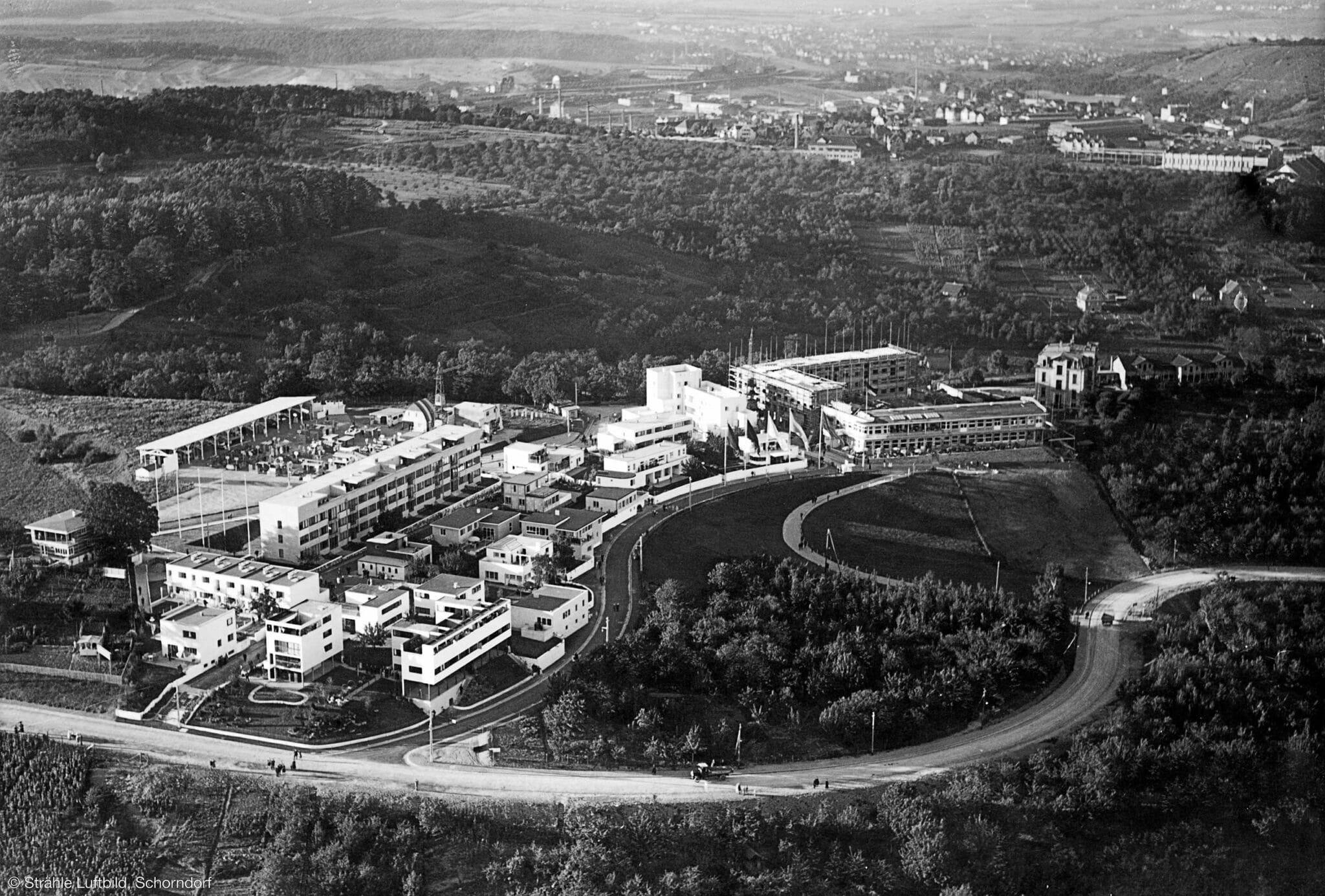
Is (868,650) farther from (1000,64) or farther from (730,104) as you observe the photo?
(1000,64)

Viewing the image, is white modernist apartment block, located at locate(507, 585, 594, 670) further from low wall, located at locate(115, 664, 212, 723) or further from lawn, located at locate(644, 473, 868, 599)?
low wall, located at locate(115, 664, 212, 723)

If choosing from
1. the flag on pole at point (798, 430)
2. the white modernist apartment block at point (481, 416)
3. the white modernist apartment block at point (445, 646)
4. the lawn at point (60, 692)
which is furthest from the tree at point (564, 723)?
the flag on pole at point (798, 430)

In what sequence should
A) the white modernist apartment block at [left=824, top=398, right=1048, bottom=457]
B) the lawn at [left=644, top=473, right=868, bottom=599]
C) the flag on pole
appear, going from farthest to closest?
the flag on pole < the white modernist apartment block at [left=824, top=398, right=1048, bottom=457] < the lawn at [left=644, top=473, right=868, bottom=599]

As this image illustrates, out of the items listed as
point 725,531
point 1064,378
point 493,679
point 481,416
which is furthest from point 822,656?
point 1064,378

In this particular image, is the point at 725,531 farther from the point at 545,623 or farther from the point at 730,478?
the point at 545,623

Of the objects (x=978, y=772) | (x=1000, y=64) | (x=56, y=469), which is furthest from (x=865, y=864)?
(x=1000, y=64)

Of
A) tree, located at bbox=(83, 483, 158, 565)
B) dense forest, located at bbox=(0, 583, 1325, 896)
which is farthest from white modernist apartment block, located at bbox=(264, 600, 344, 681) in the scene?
tree, located at bbox=(83, 483, 158, 565)
